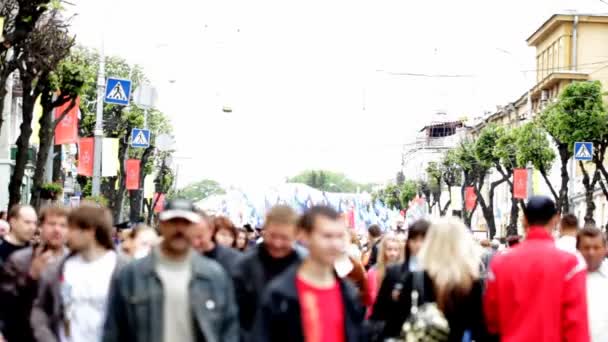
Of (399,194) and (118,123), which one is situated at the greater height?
A: (118,123)

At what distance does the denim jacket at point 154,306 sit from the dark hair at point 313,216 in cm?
57

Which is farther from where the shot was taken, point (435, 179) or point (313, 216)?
point (435, 179)

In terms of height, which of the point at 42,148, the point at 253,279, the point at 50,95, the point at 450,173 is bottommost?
the point at 253,279

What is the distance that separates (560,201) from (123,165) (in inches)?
822

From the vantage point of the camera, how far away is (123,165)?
6556 cm

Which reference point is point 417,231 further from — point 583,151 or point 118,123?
point 118,123

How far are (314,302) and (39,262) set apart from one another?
10.6 ft

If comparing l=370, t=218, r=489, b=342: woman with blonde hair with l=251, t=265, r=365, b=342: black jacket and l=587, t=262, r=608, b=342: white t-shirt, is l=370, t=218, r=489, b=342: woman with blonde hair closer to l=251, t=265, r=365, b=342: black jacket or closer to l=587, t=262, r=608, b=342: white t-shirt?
l=251, t=265, r=365, b=342: black jacket

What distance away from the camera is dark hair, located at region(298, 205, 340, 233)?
7848mm

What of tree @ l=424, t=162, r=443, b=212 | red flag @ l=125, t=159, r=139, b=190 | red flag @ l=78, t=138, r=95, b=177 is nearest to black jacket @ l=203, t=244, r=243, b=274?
red flag @ l=78, t=138, r=95, b=177

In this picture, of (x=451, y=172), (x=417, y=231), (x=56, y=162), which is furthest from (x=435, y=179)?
(x=417, y=231)

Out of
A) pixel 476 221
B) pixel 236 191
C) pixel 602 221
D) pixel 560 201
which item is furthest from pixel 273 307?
pixel 476 221

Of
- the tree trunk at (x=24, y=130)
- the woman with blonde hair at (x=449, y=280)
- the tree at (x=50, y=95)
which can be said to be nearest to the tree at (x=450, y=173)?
the tree at (x=50, y=95)

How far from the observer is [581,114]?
52406 millimetres
